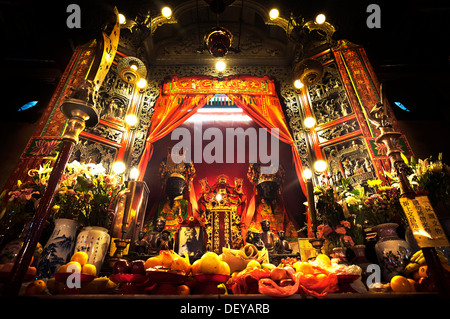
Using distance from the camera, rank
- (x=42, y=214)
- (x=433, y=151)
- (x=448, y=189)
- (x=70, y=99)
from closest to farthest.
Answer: (x=42, y=214) → (x=70, y=99) → (x=448, y=189) → (x=433, y=151)

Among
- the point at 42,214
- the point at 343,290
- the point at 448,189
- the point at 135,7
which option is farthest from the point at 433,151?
the point at 135,7

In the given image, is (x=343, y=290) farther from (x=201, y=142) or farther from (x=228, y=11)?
(x=228, y=11)

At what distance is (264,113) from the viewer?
4.96 meters

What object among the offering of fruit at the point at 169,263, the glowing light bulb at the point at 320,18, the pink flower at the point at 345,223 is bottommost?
the offering of fruit at the point at 169,263

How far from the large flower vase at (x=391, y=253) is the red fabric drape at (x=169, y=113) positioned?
3.64 m

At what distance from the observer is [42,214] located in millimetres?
1211

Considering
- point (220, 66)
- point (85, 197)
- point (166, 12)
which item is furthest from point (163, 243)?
point (166, 12)

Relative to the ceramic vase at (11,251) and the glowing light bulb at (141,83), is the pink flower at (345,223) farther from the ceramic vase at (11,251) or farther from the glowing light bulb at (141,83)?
the glowing light bulb at (141,83)

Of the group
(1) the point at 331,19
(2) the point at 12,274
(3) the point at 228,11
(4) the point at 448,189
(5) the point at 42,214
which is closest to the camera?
(2) the point at 12,274

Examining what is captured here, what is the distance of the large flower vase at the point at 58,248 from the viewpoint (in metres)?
1.79

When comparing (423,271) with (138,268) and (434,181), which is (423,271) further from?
(138,268)

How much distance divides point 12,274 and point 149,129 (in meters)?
3.88

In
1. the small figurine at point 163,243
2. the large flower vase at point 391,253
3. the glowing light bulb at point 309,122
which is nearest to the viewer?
the large flower vase at point 391,253

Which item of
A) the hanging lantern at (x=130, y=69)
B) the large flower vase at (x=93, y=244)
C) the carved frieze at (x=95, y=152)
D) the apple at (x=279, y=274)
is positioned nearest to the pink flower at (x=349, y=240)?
the apple at (x=279, y=274)
